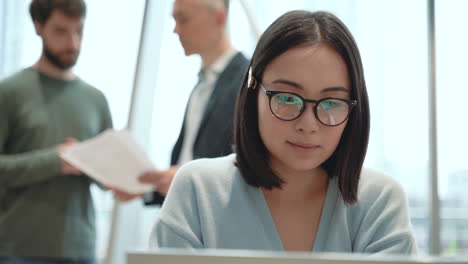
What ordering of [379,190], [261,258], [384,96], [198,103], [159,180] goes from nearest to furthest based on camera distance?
[261,258] → [379,190] → [198,103] → [159,180] → [384,96]

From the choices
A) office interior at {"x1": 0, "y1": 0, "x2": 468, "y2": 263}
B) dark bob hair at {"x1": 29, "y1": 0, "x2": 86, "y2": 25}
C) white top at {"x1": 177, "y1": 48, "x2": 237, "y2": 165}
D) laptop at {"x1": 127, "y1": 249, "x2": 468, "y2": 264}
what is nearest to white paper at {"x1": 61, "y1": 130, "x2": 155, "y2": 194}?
office interior at {"x1": 0, "y1": 0, "x2": 468, "y2": 263}

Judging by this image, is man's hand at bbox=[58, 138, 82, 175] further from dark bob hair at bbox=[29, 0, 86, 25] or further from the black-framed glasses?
the black-framed glasses

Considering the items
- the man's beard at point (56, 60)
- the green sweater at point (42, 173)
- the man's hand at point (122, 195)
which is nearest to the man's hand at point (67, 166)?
the green sweater at point (42, 173)

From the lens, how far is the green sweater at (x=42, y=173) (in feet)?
5.37

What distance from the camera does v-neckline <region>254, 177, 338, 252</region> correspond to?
2.83 ft

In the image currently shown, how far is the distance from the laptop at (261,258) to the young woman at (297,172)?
40cm

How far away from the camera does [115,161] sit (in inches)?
58.6


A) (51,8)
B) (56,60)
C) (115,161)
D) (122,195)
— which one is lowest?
(122,195)

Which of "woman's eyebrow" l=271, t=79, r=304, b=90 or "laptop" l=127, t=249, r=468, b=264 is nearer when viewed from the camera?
"laptop" l=127, t=249, r=468, b=264

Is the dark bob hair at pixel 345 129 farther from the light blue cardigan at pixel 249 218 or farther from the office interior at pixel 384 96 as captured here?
the office interior at pixel 384 96

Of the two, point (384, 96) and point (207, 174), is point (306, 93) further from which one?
point (384, 96)

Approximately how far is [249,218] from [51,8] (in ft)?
4.34

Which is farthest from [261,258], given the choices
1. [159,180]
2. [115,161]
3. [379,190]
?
[115,161]

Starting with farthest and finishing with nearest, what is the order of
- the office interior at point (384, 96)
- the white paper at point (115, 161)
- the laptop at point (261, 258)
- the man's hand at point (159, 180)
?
the office interior at point (384, 96), the white paper at point (115, 161), the man's hand at point (159, 180), the laptop at point (261, 258)
